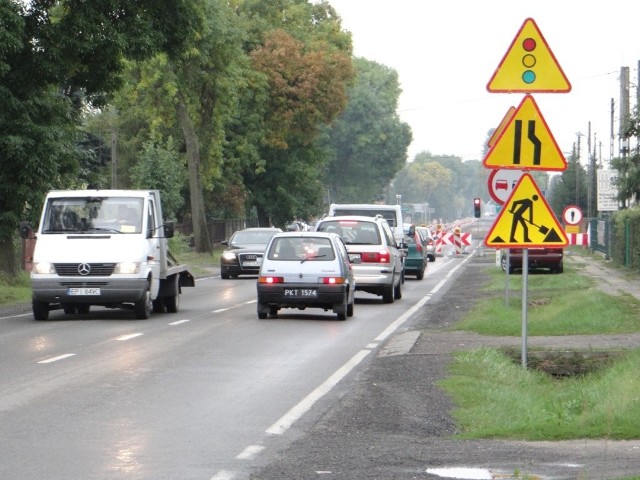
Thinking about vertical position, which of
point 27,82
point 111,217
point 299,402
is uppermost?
point 27,82

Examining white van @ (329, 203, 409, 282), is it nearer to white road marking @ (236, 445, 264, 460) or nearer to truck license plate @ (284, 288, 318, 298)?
truck license plate @ (284, 288, 318, 298)

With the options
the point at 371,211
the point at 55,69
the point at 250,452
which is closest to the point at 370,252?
the point at 55,69

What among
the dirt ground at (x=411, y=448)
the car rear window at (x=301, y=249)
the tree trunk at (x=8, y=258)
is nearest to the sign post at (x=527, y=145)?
the dirt ground at (x=411, y=448)

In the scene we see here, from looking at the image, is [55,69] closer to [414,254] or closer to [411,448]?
[414,254]

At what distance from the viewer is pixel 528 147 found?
14.2 metres

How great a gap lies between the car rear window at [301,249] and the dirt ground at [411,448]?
9055mm

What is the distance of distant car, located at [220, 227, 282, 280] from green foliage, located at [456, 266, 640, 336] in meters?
10.1

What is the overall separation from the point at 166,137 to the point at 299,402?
178ft

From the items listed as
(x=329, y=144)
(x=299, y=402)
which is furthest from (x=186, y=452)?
(x=329, y=144)

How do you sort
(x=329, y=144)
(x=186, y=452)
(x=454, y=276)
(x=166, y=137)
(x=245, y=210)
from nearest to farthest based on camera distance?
(x=186, y=452)
(x=454, y=276)
(x=166, y=137)
(x=245, y=210)
(x=329, y=144)

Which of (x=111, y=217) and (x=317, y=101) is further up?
(x=317, y=101)

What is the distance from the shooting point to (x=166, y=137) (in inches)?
2591

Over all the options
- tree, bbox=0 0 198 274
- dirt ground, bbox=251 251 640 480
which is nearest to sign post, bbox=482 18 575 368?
dirt ground, bbox=251 251 640 480

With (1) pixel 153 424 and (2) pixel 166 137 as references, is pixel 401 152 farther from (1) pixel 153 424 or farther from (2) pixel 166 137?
(1) pixel 153 424
